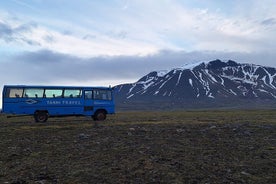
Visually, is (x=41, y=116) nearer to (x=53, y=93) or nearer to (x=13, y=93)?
(x=53, y=93)

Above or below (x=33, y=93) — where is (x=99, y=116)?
below

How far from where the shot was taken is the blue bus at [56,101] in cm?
3656

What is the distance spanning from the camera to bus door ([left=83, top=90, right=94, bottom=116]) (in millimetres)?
39469

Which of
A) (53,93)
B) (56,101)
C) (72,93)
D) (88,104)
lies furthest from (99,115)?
(53,93)

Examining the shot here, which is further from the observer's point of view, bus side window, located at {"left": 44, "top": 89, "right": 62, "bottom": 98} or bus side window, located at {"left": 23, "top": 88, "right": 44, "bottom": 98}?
bus side window, located at {"left": 44, "top": 89, "right": 62, "bottom": 98}

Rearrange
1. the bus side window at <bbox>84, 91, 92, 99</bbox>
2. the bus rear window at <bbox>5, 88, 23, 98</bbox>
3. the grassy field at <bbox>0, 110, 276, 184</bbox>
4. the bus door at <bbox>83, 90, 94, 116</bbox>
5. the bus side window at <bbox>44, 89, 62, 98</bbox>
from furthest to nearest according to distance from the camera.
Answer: the bus side window at <bbox>84, 91, 92, 99</bbox> < the bus door at <bbox>83, 90, 94, 116</bbox> < the bus side window at <bbox>44, 89, 62, 98</bbox> < the bus rear window at <bbox>5, 88, 23, 98</bbox> < the grassy field at <bbox>0, 110, 276, 184</bbox>

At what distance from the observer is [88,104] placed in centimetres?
3959

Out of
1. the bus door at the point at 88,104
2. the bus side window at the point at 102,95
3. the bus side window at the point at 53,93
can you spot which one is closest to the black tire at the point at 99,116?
the bus door at the point at 88,104

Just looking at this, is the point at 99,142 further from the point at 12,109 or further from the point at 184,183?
the point at 12,109

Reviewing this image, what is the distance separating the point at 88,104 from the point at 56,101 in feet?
10.8

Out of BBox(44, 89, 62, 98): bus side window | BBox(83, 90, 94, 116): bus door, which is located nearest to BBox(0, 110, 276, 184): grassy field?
BBox(44, 89, 62, 98): bus side window

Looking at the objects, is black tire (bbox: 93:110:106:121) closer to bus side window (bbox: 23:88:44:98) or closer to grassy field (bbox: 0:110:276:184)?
bus side window (bbox: 23:88:44:98)

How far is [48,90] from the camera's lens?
125 ft

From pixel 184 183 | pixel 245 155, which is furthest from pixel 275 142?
pixel 184 183
